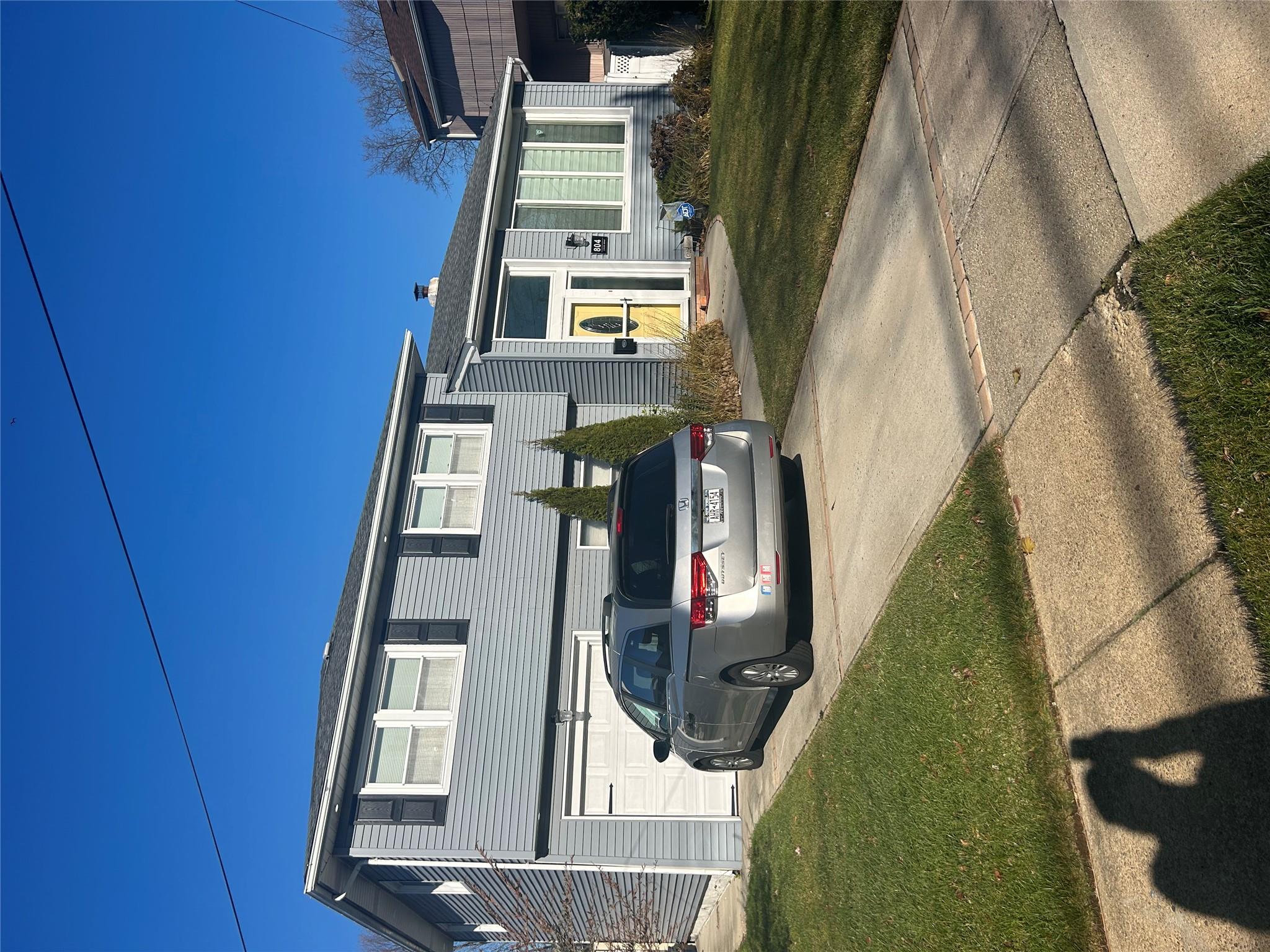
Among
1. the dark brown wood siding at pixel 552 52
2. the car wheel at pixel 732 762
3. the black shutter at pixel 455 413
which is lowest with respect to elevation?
the car wheel at pixel 732 762

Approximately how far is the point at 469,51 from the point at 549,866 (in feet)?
68.7

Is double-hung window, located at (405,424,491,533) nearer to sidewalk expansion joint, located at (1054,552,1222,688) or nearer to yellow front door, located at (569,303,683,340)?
yellow front door, located at (569,303,683,340)

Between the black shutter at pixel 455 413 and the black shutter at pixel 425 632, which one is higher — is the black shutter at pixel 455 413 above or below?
above

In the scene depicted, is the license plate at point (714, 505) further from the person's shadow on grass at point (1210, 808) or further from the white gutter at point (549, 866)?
the white gutter at point (549, 866)

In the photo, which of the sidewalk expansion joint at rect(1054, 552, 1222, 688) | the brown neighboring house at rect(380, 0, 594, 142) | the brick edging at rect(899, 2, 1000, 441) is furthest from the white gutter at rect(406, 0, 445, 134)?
the sidewalk expansion joint at rect(1054, 552, 1222, 688)

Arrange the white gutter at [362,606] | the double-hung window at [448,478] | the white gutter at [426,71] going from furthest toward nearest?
the white gutter at [426,71] → the double-hung window at [448,478] → the white gutter at [362,606]

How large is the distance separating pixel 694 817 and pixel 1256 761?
9619 mm

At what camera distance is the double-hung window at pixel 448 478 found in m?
13.5

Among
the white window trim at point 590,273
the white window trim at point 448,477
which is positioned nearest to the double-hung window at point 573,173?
the white window trim at point 590,273

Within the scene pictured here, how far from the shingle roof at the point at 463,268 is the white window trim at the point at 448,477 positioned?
4.55 ft

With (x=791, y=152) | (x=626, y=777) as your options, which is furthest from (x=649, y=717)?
(x=791, y=152)

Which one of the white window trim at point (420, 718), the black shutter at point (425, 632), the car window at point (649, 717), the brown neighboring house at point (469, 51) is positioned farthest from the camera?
the brown neighboring house at point (469, 51)

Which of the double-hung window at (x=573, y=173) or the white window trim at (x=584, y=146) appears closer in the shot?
the white window trim at (x=584, y=146)

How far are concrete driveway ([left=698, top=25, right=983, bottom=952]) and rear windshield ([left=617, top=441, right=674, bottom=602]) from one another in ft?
4.68
